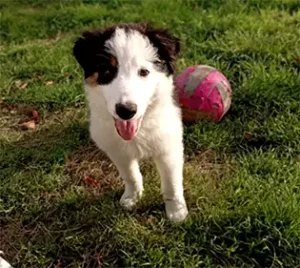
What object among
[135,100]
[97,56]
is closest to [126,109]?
[135,100]

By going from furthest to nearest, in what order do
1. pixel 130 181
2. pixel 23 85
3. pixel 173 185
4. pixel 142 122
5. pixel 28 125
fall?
1. pixel 23 85
2. pixel 28 125
3. pixel 130 181
4. pixel 173 185
5. pixel 142 122

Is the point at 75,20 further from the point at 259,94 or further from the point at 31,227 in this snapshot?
the point at 31,227

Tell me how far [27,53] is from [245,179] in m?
2.81

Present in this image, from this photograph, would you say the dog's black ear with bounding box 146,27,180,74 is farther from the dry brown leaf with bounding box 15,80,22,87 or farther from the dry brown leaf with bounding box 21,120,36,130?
the dry brown leaf with bounding box 15,80,22,87

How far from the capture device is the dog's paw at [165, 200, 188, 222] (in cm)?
327

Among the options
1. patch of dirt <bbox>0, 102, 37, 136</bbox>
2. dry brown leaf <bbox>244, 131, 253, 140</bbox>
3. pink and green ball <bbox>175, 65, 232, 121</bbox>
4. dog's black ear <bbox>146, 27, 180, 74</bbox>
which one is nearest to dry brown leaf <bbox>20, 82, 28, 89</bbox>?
patch of dirt <bbox>0, 102, 37, 136</bbox>

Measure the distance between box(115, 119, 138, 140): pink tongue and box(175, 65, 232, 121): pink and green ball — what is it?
1.05 metres

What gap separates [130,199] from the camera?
343 cm

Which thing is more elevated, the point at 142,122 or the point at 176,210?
the point at 142,122

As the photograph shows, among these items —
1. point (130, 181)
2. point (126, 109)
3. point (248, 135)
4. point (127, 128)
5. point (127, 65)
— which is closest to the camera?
point (126, 109)

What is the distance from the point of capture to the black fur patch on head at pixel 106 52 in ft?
8.95

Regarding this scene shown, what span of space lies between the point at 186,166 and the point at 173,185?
1.74ft

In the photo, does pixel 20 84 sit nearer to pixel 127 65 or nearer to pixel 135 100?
pixel 127 65

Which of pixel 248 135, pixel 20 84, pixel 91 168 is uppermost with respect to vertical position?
pixel 248 135
